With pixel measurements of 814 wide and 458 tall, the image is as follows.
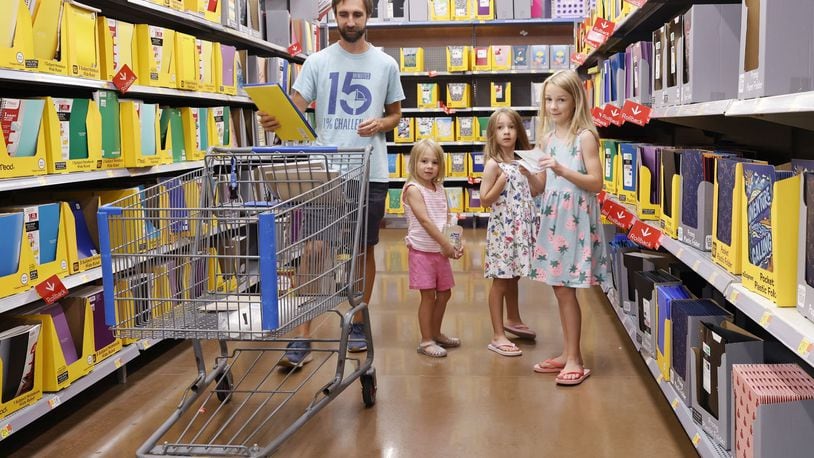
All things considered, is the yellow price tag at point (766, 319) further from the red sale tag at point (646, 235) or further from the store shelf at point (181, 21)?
the store shelf at point (181, 21)

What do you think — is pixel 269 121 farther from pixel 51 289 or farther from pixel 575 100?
pixel 575 100

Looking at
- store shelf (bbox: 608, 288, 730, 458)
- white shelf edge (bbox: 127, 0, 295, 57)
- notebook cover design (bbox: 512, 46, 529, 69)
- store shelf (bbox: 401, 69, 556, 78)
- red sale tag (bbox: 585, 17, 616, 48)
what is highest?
notebook cover design (bbox: 512, 46, 529, 69)

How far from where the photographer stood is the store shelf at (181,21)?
142 inches

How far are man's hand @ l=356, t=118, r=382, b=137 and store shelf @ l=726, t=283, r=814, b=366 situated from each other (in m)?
1.77

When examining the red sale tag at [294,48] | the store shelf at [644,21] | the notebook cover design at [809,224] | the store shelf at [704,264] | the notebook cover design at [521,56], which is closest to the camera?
the notebook cover design at [809,224]

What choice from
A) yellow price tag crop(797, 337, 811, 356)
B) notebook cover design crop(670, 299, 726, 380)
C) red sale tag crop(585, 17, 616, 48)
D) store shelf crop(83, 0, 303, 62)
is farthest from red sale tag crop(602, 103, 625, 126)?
store shelf crop(83, 0, 303, 62)

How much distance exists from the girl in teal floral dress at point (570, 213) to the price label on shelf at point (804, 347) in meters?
1.65

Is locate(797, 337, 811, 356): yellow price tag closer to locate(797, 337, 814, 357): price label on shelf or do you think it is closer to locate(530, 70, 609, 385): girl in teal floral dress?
locate(797, 337, 814, 357): price label on shelf

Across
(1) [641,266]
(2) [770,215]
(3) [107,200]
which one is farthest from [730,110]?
(3) [107,200]

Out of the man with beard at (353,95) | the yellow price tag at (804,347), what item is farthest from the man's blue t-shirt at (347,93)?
the yellow price tag at (804,347)

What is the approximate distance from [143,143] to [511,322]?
1.95 m

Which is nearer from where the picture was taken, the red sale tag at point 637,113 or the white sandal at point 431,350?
the red sale tag at point 637,113

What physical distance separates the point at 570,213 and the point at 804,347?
5.71ft

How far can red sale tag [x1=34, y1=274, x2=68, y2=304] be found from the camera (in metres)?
2.72
